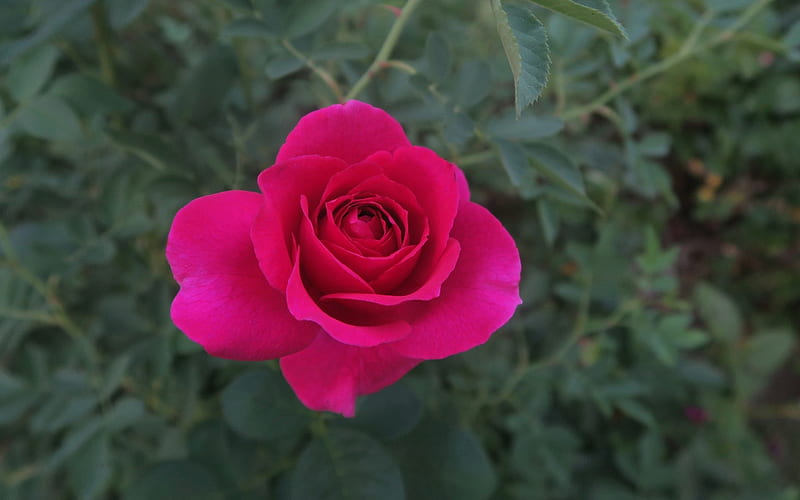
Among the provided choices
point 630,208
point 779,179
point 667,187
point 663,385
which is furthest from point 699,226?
point 667,187

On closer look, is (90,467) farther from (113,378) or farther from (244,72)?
(244,72)

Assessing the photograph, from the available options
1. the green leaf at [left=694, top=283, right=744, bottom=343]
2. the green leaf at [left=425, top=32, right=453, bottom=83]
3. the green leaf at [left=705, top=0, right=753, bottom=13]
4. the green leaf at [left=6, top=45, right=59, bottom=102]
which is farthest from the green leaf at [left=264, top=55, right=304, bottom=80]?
the green leaf at [left=694, top=283, right=744, bottom=343]

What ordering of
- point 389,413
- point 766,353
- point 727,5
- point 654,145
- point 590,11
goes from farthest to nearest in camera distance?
point 766,353
point 654,145
point 727,5
point 389,413
point 590,11

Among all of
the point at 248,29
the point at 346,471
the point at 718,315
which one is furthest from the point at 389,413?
the point at 718,315

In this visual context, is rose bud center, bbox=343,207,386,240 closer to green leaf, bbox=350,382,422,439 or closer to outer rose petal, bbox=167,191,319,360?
outer rose petal, bbox=167,191,319,360

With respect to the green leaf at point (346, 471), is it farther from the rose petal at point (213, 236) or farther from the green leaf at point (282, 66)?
the green leaf at point (282, 66)

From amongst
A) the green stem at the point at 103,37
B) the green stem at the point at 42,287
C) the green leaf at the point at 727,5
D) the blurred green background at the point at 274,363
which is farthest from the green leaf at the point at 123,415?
the green leaf at the point at 727,5

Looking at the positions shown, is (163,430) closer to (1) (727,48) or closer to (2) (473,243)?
(2) (473,243)
